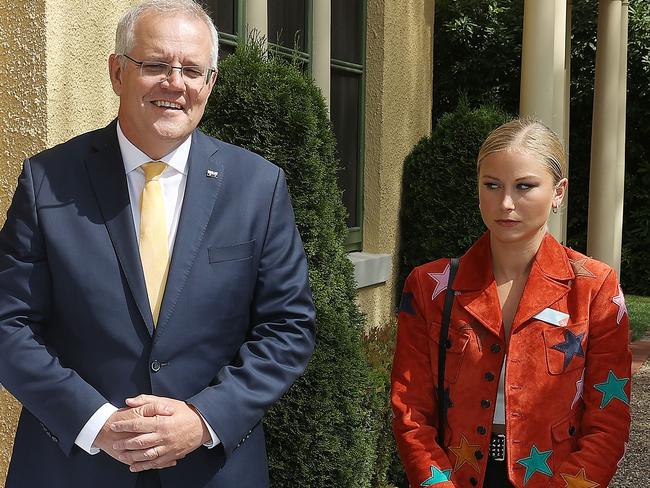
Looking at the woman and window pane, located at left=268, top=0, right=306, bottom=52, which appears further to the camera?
window pane, located at left=268, top=0, right=306, bottom=52

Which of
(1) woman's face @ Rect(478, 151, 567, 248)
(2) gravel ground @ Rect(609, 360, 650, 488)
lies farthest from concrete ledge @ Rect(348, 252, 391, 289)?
(1) woman's face @ Rect(478, 151, 567, 248)

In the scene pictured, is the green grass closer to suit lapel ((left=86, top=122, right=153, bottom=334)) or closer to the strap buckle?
the strap buckle

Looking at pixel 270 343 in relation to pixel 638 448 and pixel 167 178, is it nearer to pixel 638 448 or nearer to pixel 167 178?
pixel 167 178

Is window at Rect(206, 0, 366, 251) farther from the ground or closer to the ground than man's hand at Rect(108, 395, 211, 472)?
farther from the ground

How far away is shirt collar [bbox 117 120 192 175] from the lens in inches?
98.6

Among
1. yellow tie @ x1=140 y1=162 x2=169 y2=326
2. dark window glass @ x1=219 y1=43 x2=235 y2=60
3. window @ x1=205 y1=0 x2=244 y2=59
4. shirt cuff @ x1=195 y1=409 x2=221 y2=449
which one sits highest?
window @ x1=205 y1=0 x2=244 y2=59

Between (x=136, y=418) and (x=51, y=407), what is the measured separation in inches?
8.4

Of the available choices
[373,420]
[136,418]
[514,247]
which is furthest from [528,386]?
[373,420]

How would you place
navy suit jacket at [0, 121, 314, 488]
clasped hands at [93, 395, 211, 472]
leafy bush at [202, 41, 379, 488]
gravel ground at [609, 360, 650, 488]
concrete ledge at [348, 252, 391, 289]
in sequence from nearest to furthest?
clasped hands at [93, 395, 211, 472]
navy suit jacket at [0, 121, 314, 488]
leafy bush at [202, 41, 379, 488]
gravel ground at [609, 360, 650, 488]
concrete ledge at [348, 252, 391, 289]

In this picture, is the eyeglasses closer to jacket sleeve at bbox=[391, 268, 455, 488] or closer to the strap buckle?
jacket sleeve at bbox=[391, 268, 455, 488]

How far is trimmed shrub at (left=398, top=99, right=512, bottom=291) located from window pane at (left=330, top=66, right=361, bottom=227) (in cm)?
59

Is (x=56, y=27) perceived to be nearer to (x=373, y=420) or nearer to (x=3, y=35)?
(x=3, y=35)

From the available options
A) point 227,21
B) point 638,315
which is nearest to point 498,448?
point 227,21

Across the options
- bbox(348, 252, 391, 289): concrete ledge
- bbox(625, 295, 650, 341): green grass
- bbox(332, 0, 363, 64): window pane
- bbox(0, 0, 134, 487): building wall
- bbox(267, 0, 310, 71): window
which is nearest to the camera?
bbox(0, 0, 134, 487): building wall
